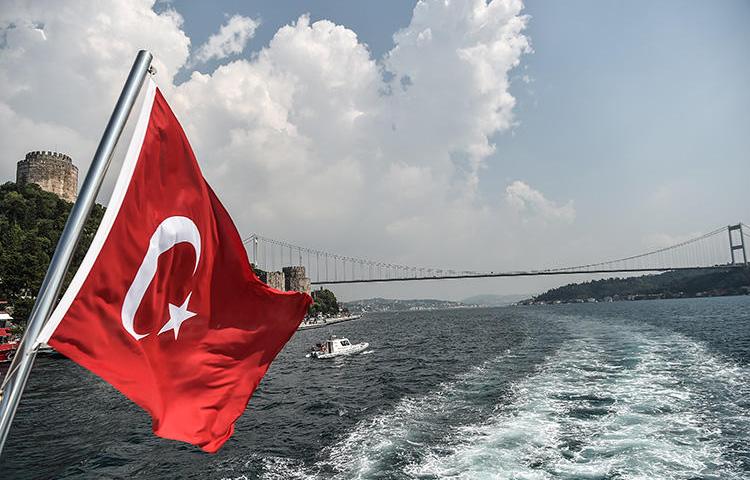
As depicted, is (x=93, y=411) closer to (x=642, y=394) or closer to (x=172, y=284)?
(x=172, y=284)

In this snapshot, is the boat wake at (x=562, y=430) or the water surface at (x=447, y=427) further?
the water surface at (x=447, y=427)

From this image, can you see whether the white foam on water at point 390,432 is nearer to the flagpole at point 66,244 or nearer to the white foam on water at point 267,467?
the white foam on water at point 267,467

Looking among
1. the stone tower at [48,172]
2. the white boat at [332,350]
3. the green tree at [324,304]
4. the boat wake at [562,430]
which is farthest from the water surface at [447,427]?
the green tree at [324,304]

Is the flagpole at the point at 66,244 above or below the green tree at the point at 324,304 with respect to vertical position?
above

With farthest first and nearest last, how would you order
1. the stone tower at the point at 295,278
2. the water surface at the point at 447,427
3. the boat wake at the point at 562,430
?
the stone tower at the point at 295,278 < the water surface at the point at 447,427 < the boat wake at the point at 562,430

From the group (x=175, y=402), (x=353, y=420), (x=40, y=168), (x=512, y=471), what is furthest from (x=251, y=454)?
(x=40, y=168)

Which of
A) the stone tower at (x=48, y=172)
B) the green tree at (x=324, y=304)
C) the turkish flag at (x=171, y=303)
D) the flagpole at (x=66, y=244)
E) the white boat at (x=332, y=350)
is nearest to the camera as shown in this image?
the flagpole at (x=66, y=244)

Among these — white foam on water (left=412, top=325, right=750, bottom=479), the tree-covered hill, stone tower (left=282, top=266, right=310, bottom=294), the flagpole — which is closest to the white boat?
white foam on water (left=412, top=325, right=750, bottom=479)

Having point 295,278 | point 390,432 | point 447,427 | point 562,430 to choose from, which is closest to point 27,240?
point 390,432

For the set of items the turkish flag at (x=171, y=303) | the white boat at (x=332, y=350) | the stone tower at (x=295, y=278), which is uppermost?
the stone tower at (x=295, y=278)
